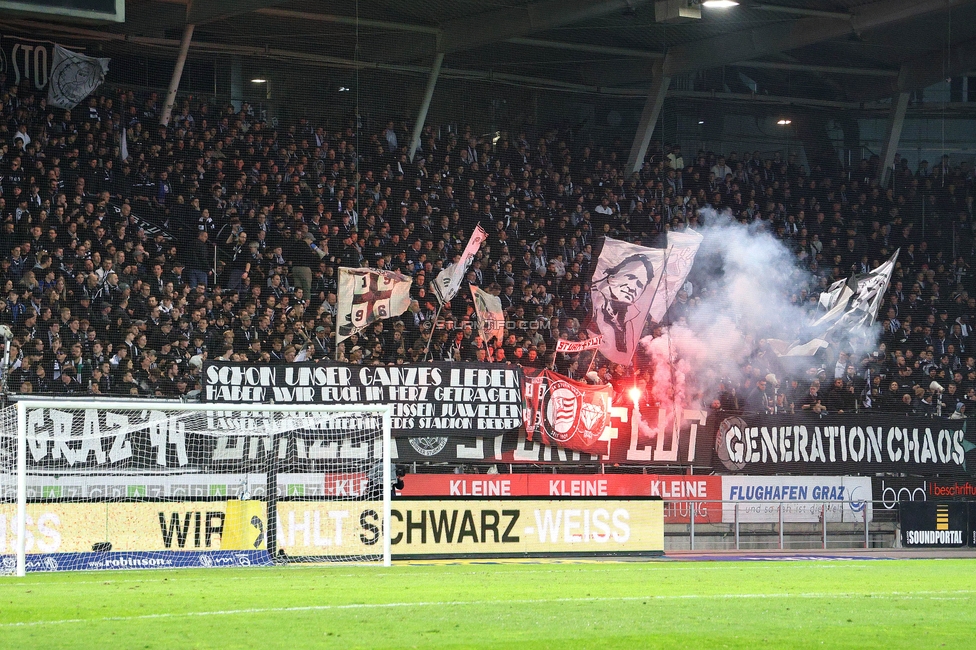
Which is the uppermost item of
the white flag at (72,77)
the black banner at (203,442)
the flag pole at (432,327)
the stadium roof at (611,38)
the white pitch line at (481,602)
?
the stadium roof at (611,38)

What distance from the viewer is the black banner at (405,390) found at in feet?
65.3

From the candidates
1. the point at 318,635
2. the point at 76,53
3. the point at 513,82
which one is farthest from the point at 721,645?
the point at 513,82

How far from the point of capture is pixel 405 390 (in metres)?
20.9

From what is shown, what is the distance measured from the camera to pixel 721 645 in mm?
7559

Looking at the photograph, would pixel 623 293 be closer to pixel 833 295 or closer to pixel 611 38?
pixel 833 295

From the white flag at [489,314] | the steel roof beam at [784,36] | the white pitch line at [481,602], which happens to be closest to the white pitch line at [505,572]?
the white pitch line at [481,602]

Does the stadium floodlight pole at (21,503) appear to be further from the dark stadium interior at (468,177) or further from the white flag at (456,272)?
the white flag at (456,272)

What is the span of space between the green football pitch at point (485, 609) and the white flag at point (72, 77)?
36.0 ft

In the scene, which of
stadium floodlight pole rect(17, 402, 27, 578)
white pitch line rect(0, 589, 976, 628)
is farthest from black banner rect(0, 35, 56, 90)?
white pitch line rect(0, 589, 976, 628)

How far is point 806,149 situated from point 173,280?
1613cm

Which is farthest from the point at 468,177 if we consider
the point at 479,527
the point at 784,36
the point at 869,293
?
the point at 479,527

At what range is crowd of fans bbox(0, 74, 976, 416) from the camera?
2017 centimetres

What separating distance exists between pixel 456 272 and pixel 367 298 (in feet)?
6.86

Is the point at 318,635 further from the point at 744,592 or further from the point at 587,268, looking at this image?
the point at 587,268
